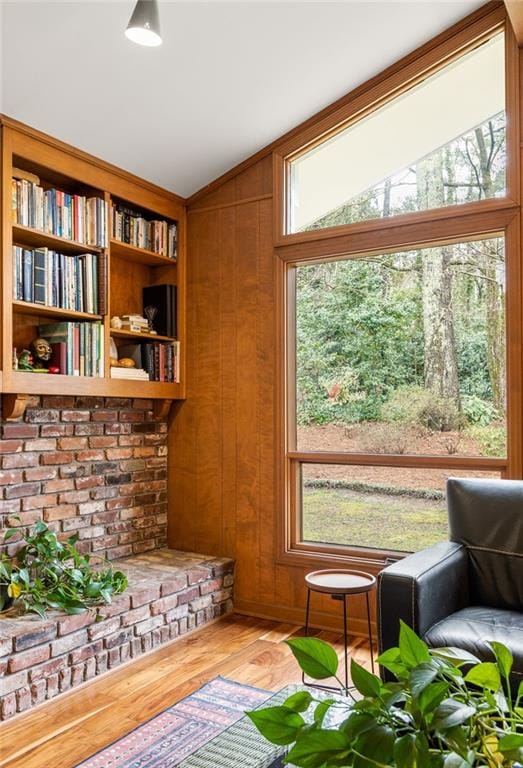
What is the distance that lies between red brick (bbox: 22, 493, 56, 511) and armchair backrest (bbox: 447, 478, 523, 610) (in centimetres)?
195

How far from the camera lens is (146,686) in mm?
2730

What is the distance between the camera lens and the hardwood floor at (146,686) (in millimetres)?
2252

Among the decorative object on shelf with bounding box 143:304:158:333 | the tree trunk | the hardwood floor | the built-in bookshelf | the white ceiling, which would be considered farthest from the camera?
the decorative object on shelf with bounding box 143:304:158:333

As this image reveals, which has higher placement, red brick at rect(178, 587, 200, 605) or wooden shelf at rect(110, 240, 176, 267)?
wooden shelf at rect(110, 240, 176, 267)

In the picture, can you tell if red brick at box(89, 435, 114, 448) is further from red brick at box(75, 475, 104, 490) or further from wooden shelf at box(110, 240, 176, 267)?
wooden shelf at box(110, 240, 176, 267)

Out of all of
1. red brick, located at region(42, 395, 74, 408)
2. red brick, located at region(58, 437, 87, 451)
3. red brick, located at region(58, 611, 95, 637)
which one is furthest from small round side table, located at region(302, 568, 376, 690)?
red brick, located at region(42, 395, 74, 408)

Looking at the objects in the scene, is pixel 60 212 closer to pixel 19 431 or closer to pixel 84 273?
pixel 84 273

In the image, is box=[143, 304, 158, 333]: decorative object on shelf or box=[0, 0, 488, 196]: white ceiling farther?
box=[143, 304, 158, 333]: decorative object on shelf

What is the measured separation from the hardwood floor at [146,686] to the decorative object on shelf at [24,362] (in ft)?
4.71

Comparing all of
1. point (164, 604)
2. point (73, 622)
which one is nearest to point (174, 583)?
point (164, 604)

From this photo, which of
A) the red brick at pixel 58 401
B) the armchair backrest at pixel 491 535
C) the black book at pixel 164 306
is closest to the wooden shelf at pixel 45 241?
the black book at pixel 164 306

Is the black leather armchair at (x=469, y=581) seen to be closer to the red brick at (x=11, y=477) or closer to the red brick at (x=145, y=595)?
the red brick at (x=145, y=595)

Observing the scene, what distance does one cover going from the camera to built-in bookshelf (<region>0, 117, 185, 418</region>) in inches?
117

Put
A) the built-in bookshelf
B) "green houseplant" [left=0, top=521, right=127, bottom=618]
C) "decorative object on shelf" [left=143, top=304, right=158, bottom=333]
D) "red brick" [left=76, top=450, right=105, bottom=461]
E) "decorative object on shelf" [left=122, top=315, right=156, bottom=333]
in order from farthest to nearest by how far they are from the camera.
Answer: "decorative object on shelf" [left=143, top=304, right=158, bottom=333]
"decorative object on shelf" [left=122, top=315, right=156, bottom=333]
"red brick" [left=76, top=450, right=105, bottom=461]
the built-in bookshelf
"green houseplant" [left=0, top=521, right=127, bottom=618]
